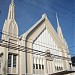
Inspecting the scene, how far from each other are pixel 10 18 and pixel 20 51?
17.1ft

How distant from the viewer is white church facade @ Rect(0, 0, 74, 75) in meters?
24.1

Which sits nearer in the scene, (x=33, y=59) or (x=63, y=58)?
(x=33, y=59)

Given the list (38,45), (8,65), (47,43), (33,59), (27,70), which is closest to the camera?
(8,65)

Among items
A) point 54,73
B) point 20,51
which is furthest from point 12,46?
point 54,73

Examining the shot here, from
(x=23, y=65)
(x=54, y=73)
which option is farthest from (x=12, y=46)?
(x=54, y=73)

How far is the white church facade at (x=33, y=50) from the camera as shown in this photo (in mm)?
24066

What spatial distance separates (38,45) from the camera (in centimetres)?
2944

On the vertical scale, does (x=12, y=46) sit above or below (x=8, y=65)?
above

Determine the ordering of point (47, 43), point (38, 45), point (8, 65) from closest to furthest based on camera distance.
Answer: point (8, 65) < point (38, 45) < point (47, 43)

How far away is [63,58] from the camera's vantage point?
109 feet

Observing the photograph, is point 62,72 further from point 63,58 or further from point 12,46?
point 12,46

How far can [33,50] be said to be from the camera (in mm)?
27469

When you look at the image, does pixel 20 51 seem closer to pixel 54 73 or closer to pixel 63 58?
pixel 54 73

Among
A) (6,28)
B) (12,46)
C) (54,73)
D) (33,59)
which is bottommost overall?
(54,73)
